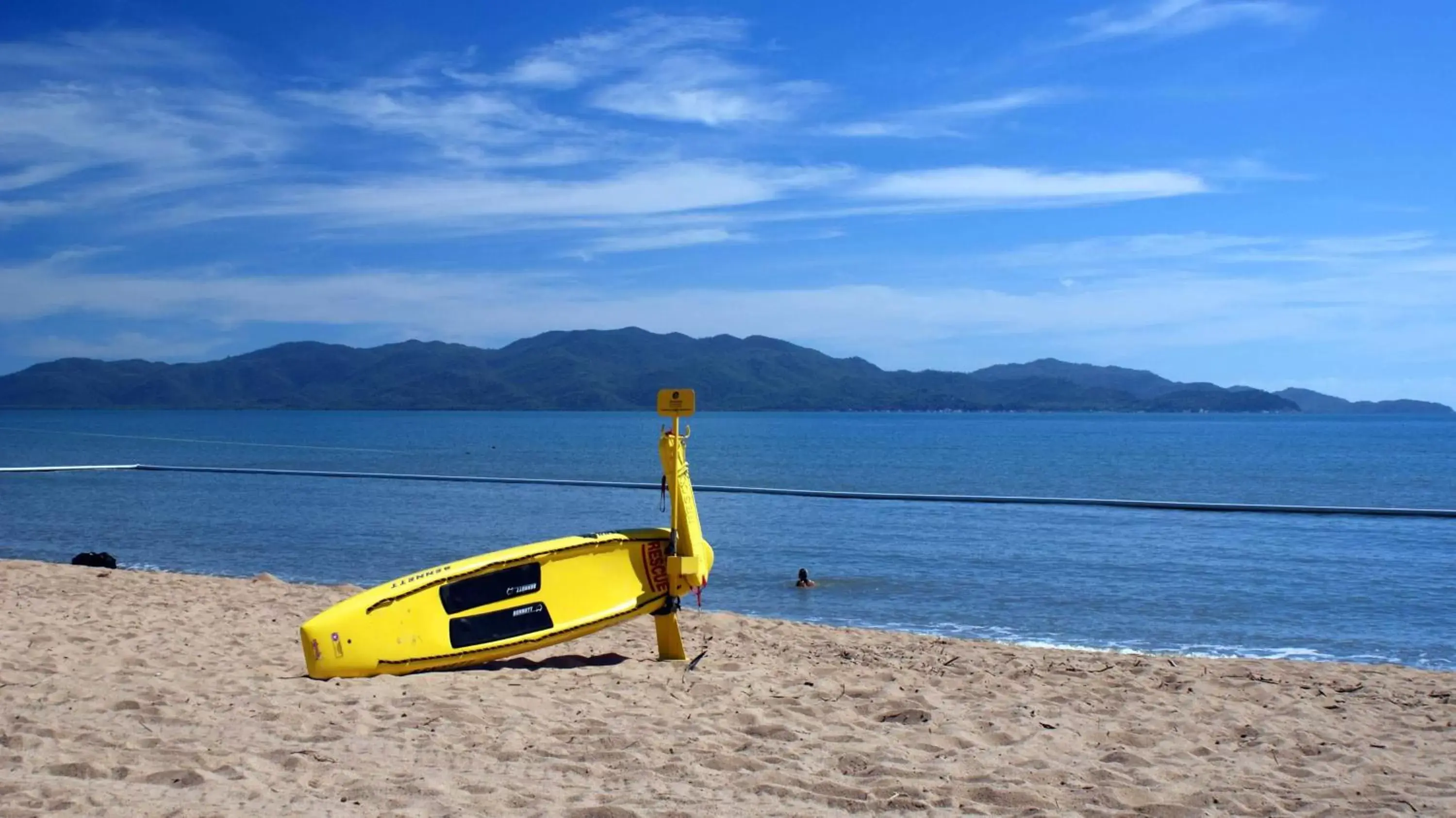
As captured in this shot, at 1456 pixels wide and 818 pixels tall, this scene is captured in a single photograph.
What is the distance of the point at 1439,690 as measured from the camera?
898 cm

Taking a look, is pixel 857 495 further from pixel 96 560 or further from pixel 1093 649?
pixel 1093 649

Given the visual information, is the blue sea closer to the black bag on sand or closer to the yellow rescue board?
the black bag on sand

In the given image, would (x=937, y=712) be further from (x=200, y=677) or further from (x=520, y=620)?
(x=200, y=677)

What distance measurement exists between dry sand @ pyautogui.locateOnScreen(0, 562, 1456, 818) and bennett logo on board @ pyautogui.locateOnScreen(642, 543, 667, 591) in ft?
2.20

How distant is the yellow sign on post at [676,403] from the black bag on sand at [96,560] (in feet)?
33.9

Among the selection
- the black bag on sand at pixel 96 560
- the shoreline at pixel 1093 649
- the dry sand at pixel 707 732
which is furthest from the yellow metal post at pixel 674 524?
the black bag on sand at pixel 96 560

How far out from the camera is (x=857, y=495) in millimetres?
35188

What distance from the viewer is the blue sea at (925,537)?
14.4m

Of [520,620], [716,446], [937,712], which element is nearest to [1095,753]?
[937,712]

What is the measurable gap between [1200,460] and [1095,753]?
6550 cm

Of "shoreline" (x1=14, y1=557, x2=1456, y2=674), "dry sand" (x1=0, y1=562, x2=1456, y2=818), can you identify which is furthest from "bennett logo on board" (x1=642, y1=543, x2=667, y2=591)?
"shoreline" (x1=14, y1=557, x2=1456, y2=674)

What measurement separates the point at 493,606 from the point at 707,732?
2699 mm

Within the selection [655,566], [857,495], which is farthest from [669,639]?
[857,495]

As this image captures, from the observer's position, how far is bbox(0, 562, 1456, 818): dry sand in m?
5.64
